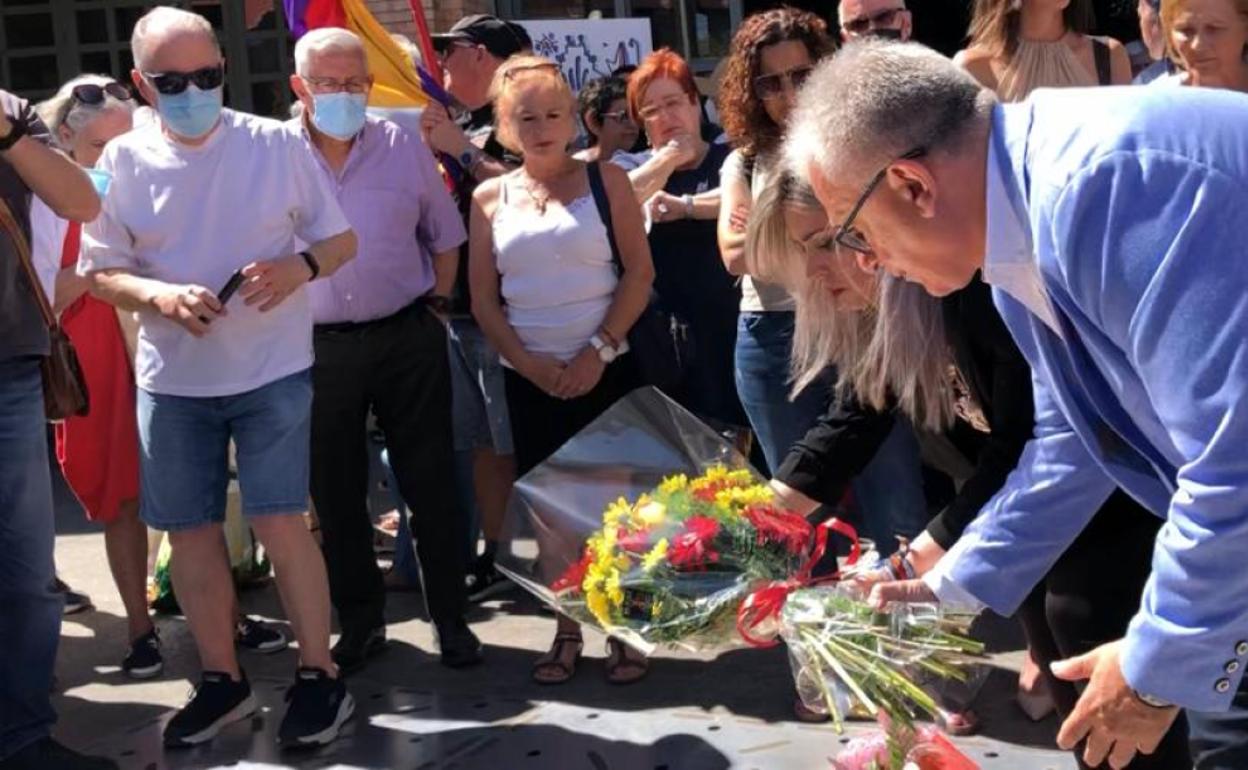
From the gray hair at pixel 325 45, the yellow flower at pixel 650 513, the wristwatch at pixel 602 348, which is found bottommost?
the wristwatch at pixel 602 348

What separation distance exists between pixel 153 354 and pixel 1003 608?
2754mm

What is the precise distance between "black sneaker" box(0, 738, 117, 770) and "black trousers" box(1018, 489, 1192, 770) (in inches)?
107

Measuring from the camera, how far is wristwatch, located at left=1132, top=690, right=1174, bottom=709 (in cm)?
215

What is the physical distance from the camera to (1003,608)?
9.56 feet

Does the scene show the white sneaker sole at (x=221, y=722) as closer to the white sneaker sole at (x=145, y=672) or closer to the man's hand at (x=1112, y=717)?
the white sneaker sole at (x=145, y=672)

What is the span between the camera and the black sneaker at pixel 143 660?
18.0ft

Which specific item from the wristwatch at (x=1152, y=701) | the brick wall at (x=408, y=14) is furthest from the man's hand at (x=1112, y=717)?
the brick wall at (x=408, y=14)

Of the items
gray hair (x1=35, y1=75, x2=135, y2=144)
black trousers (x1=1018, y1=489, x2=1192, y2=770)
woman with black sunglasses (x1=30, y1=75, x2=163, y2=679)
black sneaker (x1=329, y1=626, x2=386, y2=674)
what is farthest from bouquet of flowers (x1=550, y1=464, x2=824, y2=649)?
gray hair (x1=35, y1=75, x2=135, y2=144)

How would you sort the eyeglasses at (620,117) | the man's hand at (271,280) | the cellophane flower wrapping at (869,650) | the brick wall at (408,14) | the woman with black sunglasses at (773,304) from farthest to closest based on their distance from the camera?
the brick wall at (408,14), the eyeglasses at (620,117), the woman with black sunglasses at (773,304), the man's hand at (271,280), the cellophane flower wrapping at (869,650)

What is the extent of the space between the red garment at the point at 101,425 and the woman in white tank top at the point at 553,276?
1.27m

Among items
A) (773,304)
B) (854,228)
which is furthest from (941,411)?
(773,304)

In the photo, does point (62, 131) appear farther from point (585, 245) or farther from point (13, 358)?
point (585, 245)

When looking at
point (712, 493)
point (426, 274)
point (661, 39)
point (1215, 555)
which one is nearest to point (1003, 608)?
point (712, 493)

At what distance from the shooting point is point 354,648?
17.6 ft
